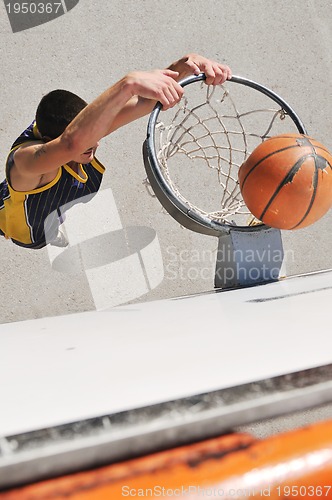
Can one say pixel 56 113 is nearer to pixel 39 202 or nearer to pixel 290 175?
pixel 39 202

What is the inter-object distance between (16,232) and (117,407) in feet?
6.08

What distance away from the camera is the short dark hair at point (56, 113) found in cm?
199

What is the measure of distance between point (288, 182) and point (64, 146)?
71 centimetres

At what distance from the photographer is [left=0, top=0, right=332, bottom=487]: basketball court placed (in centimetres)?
60

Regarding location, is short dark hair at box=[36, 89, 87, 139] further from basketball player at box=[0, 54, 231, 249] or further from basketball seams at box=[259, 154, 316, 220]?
basketball seams at box=[259, 154, 316, 220]

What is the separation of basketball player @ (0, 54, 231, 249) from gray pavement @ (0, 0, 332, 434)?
0.91 feet

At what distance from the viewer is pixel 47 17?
3016 millimetres

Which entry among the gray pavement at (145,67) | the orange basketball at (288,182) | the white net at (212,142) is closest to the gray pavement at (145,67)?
the gray pavement at (145,67)

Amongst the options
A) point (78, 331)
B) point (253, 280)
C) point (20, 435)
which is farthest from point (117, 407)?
point (253, 280)

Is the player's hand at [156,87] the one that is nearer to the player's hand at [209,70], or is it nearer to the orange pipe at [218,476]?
the player's hand at [209,70]

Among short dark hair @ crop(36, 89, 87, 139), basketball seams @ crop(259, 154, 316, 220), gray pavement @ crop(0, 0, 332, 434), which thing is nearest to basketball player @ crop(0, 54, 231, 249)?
short dark hair @ crop(36, 89, 87, 139)

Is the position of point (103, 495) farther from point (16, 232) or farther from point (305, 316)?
point (16, 232)

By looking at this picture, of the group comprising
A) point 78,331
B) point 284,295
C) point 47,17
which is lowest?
point 284,295

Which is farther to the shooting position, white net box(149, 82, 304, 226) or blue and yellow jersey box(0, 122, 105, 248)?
white net box(149, 82, 304, 226)
